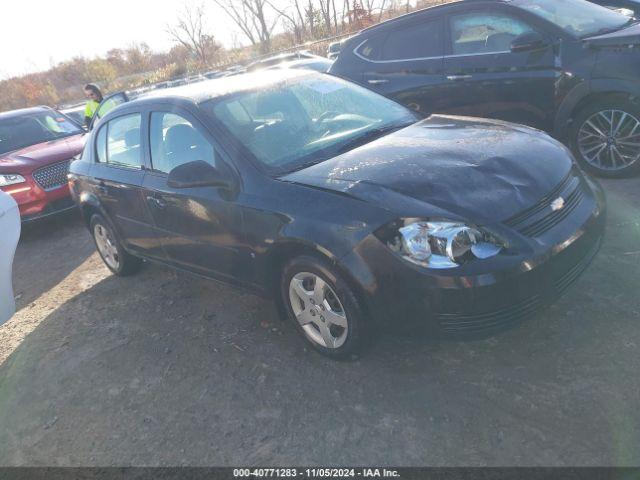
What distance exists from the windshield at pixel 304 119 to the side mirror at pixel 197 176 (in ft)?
0.86

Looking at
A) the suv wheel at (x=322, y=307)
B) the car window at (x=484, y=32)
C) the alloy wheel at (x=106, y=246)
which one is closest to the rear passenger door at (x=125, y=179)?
the alloy wheel at (x=106, y=246)

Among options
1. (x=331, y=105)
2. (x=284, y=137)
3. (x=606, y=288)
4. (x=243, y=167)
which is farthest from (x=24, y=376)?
(x=606, y=288)

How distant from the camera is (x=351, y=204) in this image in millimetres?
2602

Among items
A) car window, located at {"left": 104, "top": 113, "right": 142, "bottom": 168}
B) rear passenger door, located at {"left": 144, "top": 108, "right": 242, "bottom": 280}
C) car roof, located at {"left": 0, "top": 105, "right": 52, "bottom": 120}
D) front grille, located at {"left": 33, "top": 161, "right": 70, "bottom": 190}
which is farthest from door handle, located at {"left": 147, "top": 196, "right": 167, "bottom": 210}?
car roof, located at {"left": 0, "top": 105, "right": 52, "bottom": 120}

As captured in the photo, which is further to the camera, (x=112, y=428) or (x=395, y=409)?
(x=112, y=428)

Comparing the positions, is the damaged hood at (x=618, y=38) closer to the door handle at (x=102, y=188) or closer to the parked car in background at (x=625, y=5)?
the parked car in background at (x=625, y=5)

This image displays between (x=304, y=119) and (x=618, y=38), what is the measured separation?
3.08 metres

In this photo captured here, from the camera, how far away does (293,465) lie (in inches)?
95.2

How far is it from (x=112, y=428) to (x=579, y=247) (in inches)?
112

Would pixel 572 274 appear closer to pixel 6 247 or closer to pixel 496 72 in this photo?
pixel 496 72

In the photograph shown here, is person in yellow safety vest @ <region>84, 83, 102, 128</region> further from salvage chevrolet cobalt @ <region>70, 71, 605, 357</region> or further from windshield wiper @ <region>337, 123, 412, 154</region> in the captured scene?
windshield wiper @ <region>337, 123, 412, 154</region>

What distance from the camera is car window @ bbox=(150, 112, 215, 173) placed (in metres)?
3.30

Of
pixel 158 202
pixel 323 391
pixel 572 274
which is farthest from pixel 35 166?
pixel 572 274

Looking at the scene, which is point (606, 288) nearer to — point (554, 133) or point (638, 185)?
point (638, 185)
